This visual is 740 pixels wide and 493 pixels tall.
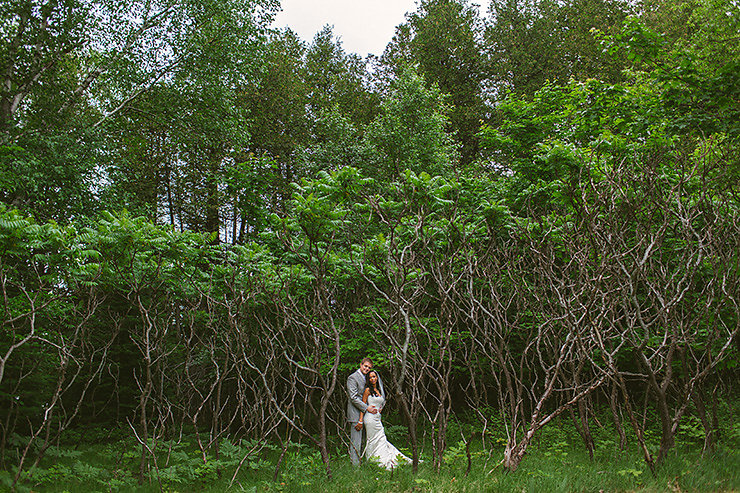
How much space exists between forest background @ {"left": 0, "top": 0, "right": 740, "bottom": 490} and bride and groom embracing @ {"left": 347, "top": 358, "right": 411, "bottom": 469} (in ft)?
1.18

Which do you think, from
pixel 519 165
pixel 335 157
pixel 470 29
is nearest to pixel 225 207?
pixel 335 157

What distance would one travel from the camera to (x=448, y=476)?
205 inches

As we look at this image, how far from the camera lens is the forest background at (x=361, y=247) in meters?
6.10

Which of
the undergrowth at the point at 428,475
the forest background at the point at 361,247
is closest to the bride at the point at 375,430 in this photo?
the forest background at the point at 361,247

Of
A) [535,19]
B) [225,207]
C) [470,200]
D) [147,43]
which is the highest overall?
[535,19]

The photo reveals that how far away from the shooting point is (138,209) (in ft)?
39.8

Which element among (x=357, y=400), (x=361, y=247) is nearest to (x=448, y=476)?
(x=357, y=400)

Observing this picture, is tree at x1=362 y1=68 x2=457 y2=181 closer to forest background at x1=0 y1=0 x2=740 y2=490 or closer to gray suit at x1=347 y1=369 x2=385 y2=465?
forest background at x1=0 y1=0 x2=740 y2=490

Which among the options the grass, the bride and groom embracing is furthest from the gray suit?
Result: the grass

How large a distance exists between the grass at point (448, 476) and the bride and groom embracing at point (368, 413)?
0.89 meters

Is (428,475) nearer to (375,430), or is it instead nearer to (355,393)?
(375,430)

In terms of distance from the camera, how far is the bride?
24.9ft

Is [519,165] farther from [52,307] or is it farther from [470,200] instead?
[52,307]

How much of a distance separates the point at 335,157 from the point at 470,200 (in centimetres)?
568
